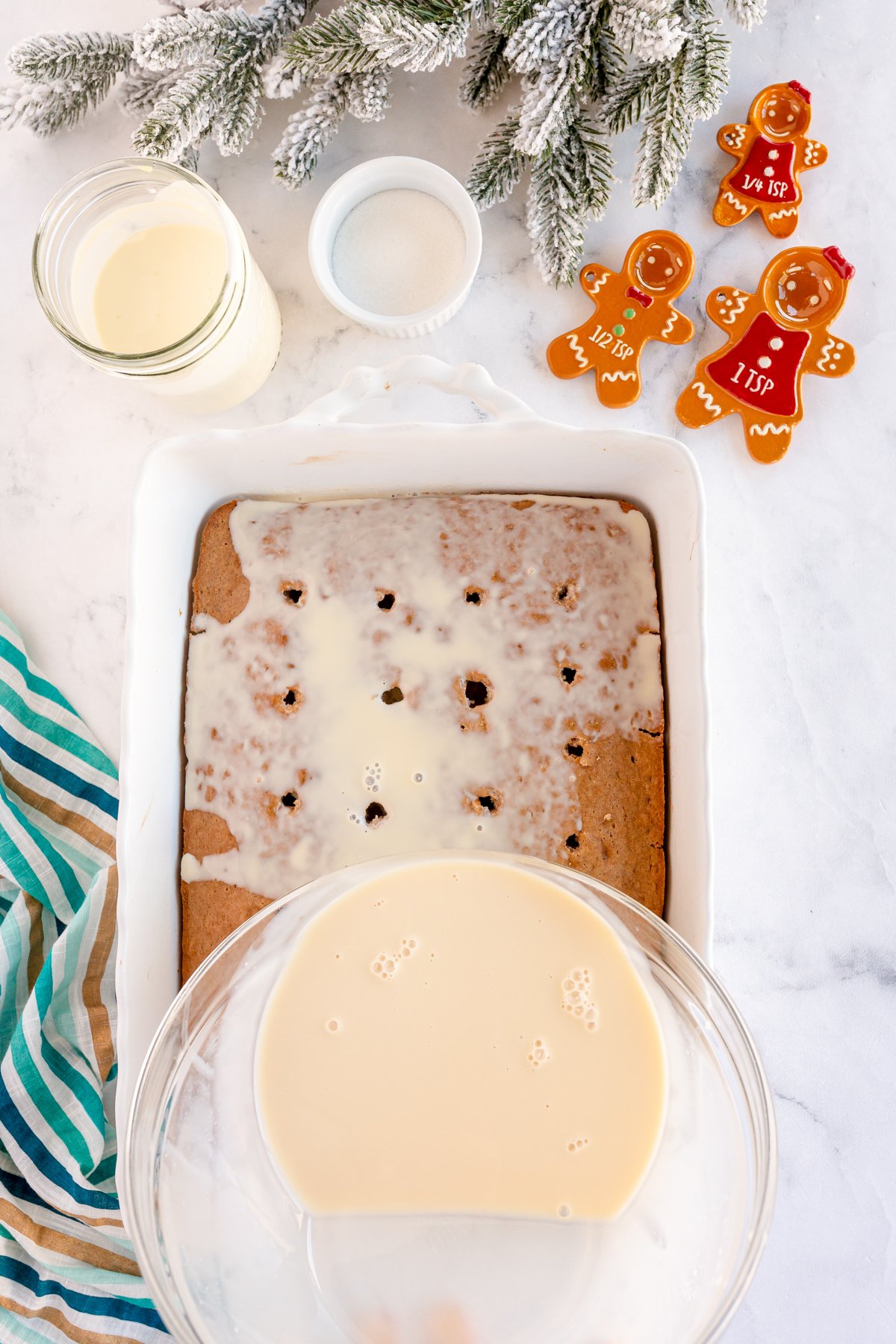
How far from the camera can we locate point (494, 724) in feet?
3.01

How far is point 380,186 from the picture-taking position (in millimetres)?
1022

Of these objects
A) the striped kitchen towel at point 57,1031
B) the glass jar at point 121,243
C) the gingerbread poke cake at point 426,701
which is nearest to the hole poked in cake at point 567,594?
the gingerbread poke cake at point 426,701

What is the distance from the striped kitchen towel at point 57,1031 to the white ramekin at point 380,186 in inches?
19.3

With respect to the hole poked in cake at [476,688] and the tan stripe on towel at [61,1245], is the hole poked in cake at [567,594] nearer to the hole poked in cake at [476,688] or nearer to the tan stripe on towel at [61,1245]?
the hole poked in cake at [476,688]

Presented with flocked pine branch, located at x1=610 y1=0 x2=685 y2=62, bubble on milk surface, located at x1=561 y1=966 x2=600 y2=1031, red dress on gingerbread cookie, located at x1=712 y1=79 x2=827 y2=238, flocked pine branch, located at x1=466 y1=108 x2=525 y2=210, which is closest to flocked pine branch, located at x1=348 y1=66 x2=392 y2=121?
flocked pine branch, located at x1=466 y1=108 x2=525 y2=210

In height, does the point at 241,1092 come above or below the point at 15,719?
below

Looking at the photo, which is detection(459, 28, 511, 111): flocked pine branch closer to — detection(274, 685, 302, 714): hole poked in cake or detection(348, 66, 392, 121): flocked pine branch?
detection(348, 66, 392, 121): flocked pine branch

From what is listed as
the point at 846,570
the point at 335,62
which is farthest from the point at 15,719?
the point at 846,570

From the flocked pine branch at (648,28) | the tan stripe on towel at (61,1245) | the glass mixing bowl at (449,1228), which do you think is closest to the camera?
the glass mixing bowl at (449,1228)

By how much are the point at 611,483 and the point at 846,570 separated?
0.98ft

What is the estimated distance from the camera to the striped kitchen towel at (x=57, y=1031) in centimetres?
97

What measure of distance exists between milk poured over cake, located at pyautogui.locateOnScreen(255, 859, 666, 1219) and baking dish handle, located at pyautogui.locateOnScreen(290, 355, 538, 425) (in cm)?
41

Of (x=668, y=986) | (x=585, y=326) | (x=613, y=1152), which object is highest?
(x=585, y=326)

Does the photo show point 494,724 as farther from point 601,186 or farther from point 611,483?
point 601,186
